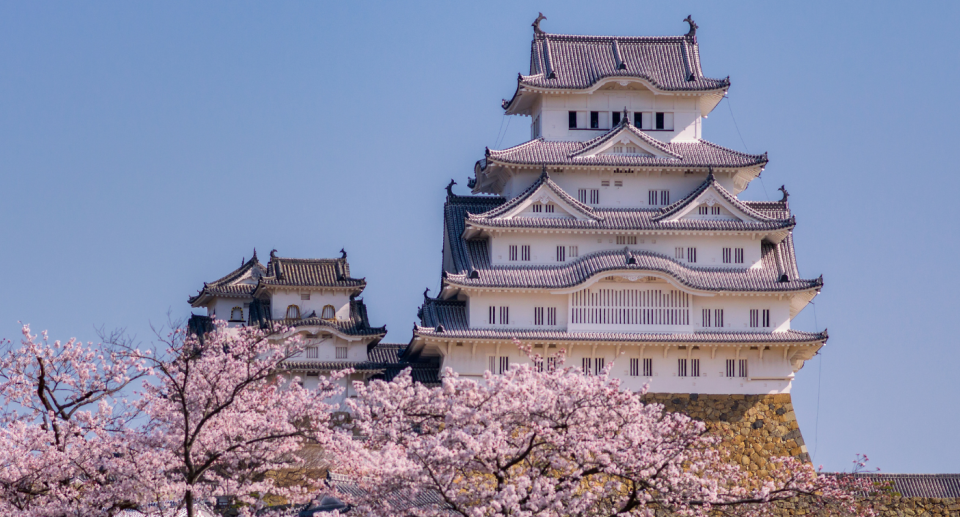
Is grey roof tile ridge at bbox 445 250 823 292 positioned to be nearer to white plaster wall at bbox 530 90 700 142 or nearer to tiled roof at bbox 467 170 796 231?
tiled roof at bbox 467 170 796 231

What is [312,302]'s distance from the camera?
4903 cm

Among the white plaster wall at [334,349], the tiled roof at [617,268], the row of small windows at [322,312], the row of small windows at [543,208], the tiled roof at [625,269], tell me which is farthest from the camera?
the row of small windows at [322,312]

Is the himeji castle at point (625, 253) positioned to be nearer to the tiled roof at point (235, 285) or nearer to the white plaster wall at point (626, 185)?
the white plaster wall at point (626, 185)

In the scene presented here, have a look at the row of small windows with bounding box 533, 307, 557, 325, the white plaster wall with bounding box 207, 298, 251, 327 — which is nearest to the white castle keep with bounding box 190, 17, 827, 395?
the row of small windows with bounding box 533, 307, 557, 325

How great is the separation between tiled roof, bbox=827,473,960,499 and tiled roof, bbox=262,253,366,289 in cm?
1877

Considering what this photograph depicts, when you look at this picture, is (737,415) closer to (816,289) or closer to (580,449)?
(816,289)

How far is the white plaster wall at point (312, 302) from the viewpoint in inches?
1925

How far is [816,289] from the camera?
46.4 m

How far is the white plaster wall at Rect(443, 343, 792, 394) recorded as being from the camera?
151 feet

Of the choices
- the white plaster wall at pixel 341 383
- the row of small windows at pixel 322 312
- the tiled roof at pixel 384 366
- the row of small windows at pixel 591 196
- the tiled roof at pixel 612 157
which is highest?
the tiled roof at pixel 612 157

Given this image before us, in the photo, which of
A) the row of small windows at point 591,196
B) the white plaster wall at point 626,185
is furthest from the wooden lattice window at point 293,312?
the row of small windows at point 591,196

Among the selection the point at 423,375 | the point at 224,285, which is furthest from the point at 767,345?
the point at 224,285

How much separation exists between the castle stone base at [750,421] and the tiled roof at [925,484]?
15.6ft

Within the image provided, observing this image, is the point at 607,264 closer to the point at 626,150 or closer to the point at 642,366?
the point at 642,366
